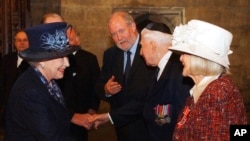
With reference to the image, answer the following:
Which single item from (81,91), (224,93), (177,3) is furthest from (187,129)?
(177,3)

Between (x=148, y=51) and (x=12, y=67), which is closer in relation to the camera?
(x=148, y=51)

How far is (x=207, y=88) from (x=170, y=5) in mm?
6737

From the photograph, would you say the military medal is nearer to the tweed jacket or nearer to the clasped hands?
the tweed jacket

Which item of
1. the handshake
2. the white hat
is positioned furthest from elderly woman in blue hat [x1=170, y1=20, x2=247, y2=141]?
the handshake

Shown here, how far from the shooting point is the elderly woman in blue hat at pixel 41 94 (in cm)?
257

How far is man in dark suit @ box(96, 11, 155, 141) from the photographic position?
3803 mm

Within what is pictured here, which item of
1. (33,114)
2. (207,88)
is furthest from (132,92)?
(33,114)

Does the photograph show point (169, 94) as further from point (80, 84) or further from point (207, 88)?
point (80, 84)

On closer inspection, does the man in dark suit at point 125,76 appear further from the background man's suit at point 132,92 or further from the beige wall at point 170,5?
the beige wall at point 170,5

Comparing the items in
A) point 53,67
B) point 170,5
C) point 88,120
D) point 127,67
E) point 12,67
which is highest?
point 170,5

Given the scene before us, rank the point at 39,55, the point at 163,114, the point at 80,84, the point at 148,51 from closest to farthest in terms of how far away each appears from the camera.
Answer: the point at 39,55, the point at 163,114, the point at 148,51, the point at 80,84

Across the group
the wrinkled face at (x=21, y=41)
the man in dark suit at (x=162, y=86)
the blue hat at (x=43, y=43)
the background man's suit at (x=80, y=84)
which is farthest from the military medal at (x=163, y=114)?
the wrinkled face at (x=21, y=41)

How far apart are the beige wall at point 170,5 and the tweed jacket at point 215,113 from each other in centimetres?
611

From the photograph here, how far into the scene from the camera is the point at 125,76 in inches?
157
